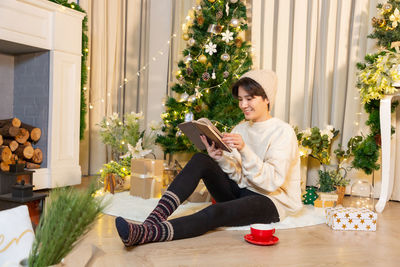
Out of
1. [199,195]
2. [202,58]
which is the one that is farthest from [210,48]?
[199,195]

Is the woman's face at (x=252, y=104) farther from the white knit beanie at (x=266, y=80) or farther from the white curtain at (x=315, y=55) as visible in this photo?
the white curtain at (x=315, y=55)

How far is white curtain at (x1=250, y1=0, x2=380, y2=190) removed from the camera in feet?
9.83

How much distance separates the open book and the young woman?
0.04m

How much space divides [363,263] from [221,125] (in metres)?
1.76

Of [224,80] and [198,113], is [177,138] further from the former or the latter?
[224,80]

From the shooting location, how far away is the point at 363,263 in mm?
1496

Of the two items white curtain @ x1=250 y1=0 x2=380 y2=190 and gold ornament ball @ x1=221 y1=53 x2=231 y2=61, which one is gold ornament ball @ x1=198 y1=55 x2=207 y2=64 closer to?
gold ornament ball @ x1=221 y1=53 x2=231 y2=61

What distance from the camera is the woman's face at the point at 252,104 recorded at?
76.4 inches

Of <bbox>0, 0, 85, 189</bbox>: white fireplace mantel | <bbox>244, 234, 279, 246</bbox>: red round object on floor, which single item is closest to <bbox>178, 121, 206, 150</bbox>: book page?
<bbox>244, 234, 279, 246</bbox>: red round object on floor

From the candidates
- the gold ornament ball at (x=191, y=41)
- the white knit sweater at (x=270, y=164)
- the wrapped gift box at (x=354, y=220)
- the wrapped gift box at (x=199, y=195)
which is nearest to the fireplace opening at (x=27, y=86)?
the gold ornament ball at (x=191, y=41)

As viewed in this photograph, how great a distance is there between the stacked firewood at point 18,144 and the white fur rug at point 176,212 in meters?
0.80

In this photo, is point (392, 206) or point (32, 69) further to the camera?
point (32, 69)

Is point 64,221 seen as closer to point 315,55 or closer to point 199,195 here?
point 199,195

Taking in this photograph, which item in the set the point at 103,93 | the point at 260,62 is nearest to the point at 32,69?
the point at 103,93
